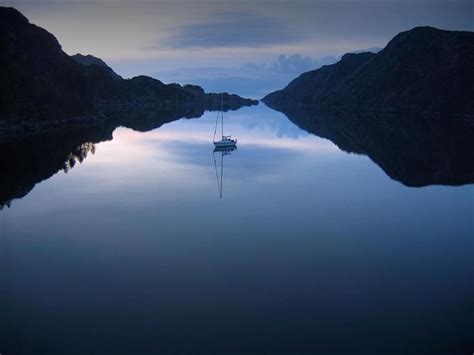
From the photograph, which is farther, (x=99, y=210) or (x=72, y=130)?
(x=72, y=130)

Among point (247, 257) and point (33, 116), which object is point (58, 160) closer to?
point (33, 116)

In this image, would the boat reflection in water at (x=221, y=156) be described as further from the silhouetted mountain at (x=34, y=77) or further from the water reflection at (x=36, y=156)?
the silhouetted mountain at (x=34, y=77)

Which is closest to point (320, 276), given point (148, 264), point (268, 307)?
point (268, 307)

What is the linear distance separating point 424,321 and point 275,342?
6691 millimetres

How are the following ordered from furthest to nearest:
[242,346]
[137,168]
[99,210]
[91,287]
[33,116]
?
[33,116] < [137,168] < [99,210] < [91,287] < [242,346]

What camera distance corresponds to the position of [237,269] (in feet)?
73.8

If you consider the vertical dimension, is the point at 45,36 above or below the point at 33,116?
above

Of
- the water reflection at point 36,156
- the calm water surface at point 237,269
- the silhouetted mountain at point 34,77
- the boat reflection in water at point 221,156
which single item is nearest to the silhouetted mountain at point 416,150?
the calm water surface at point 237,269

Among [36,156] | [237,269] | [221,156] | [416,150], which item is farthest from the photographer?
[416,150]

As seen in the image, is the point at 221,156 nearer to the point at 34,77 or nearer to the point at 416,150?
the point at 416,150

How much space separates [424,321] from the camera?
56.2 feet

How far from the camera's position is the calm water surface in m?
16.0

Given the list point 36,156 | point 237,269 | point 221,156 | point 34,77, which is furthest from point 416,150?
point 34,77

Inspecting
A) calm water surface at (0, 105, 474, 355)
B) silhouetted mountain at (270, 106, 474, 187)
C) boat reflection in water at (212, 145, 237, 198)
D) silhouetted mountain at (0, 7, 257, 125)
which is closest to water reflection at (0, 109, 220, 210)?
calm water surface at (0, 105, 474, 355)
